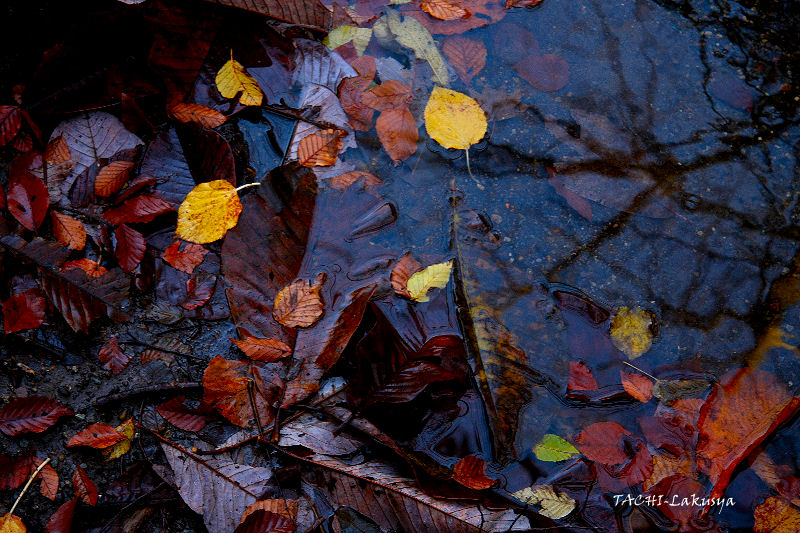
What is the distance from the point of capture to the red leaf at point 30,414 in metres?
1.68

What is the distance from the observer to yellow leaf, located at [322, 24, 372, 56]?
2.40m

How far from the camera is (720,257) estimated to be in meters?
2.13

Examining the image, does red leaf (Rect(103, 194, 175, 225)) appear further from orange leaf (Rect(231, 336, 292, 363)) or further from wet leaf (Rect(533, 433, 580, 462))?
wet leaf (Rect(533, 433, 580, 462))

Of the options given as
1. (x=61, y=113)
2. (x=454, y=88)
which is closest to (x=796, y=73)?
(x=454, y=88)

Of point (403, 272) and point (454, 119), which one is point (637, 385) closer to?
point (403, 272)

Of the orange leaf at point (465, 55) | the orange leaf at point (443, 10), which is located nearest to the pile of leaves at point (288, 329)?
the orange leaf at point (465, 55)

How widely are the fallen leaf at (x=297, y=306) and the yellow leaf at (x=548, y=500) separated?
96cm

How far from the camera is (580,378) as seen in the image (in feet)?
6.39

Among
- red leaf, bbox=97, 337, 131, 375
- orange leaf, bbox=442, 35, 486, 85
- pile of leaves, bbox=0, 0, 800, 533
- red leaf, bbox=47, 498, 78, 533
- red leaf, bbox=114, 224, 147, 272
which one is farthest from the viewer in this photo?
orange leaf, bbox=442, 35, 486, 85

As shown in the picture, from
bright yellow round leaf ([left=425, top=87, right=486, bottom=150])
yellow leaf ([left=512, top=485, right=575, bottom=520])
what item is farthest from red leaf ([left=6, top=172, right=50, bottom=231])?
yellow leaf ([left=512, top=485, right=575, bottom=520])

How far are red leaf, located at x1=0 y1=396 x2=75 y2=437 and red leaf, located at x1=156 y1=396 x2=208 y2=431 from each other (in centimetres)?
31

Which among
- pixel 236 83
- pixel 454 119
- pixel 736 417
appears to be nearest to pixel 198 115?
pixel 236 83

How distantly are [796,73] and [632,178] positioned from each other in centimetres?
100

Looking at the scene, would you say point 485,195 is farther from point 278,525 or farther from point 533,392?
point 278,525
